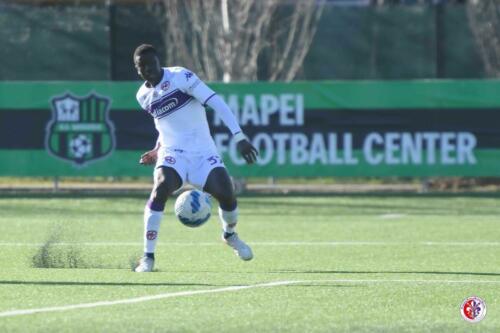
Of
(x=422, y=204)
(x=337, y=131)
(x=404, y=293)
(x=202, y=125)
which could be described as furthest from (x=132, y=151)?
(x=404, y=293)

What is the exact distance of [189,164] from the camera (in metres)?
12.5

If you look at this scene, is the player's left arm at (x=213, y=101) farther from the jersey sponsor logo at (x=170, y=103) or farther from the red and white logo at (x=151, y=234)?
the red and white logo at (x=151, y=234)

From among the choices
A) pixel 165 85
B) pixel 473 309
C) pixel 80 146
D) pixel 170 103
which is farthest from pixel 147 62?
pixel 80 146

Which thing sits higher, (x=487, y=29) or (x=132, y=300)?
(x=487, y=29)

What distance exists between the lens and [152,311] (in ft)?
30.1

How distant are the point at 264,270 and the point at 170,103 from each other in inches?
67.9

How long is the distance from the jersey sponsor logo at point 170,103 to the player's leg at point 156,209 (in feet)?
1.68

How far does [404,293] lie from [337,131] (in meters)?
12.1

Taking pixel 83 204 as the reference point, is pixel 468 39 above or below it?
above

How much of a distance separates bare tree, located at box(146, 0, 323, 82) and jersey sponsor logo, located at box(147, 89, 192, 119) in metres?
13.9

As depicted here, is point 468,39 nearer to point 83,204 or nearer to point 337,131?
point 337,131

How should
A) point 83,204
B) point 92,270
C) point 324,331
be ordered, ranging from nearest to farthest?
point 324,331, point 92,270, point 83,204

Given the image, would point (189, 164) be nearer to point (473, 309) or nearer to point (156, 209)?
point (156, 209)

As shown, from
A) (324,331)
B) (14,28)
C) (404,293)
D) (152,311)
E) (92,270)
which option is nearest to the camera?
(324,331)
